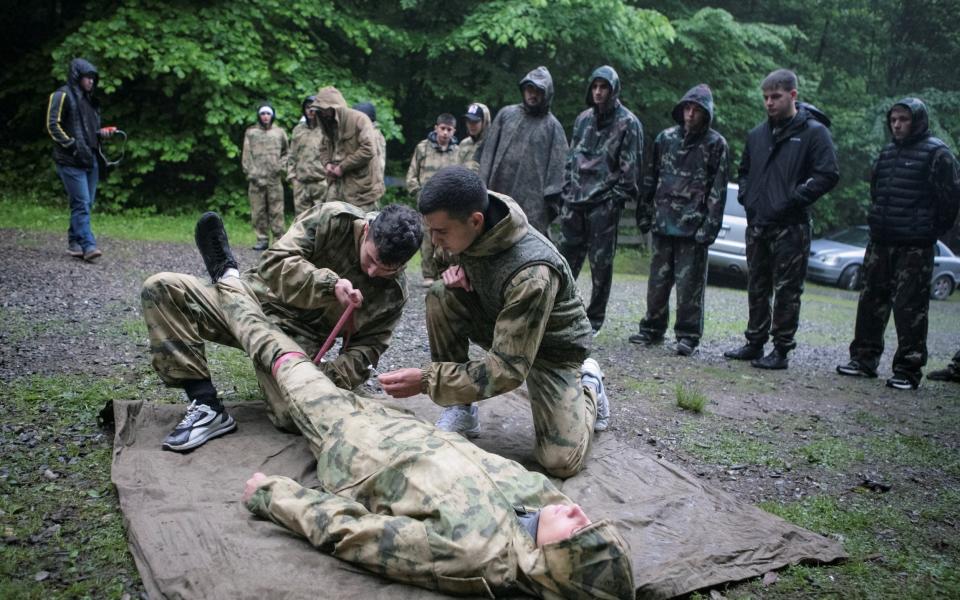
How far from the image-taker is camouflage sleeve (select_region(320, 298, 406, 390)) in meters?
3.90

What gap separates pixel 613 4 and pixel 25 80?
406 inches

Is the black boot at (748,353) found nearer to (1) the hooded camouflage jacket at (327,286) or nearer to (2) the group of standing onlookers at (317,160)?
(1) the hooded camouflage jacket at (327,286)

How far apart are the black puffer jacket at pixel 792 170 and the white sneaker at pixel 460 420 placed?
11.1ft

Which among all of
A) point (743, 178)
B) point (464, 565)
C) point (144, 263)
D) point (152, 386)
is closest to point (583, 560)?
point (464, 565)

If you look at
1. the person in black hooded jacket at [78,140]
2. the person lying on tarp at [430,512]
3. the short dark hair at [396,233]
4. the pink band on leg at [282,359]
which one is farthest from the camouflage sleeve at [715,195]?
the person in black hooded jacket at [78,140]

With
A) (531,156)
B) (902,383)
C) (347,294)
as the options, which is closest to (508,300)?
(347,294)

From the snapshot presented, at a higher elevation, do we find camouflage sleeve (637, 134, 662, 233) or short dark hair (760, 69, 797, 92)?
short dark hair (760, 69, 797, 92)

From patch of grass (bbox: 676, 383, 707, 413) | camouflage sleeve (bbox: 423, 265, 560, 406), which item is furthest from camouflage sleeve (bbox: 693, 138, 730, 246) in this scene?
camouflage sleeve (bbox: 423, 265, 560, 406)

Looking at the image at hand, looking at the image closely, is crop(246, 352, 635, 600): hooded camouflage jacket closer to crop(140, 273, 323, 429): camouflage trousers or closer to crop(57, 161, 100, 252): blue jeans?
crop(140, 273, 323, 429): camouflage trousers

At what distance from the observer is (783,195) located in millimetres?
6004

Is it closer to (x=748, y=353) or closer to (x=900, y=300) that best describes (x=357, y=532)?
(x=748, y=353)

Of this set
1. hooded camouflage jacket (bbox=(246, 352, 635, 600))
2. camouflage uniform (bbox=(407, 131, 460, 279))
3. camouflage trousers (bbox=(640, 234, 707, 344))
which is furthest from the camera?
camouflage uniform (bbox=(407, 131, 460, 279))

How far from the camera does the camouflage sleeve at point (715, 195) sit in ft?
20.3

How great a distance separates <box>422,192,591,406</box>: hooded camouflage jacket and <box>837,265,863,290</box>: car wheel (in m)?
12.5
